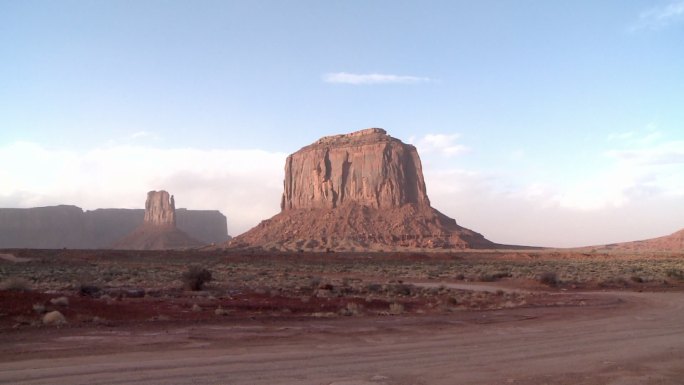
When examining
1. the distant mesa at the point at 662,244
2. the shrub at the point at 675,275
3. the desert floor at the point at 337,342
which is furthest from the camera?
the distant mesa at the point at 662,244

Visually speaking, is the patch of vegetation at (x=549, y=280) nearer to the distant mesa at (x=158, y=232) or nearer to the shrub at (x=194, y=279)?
the shrub at (x=194, y=279)

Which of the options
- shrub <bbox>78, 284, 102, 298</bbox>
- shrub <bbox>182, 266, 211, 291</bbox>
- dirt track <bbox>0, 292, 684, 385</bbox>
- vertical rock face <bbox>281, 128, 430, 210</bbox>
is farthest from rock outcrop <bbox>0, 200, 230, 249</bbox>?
dirt track <bbox>0, 292, 684, 385</bbox>

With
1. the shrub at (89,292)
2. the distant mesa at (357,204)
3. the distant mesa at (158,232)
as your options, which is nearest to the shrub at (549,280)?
the shrub at (89,292)

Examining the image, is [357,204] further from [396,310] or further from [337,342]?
[337,342]

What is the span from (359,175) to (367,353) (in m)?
101

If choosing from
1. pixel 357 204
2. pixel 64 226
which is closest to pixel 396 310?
pixel 357 204

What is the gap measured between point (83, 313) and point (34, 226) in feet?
474

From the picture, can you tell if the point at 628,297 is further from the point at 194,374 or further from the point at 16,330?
the point at 16,330

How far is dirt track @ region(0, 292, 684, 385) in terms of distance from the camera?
8633 mm

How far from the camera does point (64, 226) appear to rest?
475 ft

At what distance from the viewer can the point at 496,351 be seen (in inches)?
432

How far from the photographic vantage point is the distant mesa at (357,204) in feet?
312

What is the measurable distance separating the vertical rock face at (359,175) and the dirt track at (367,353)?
93244mm

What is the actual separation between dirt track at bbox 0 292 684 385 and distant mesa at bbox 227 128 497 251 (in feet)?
245
